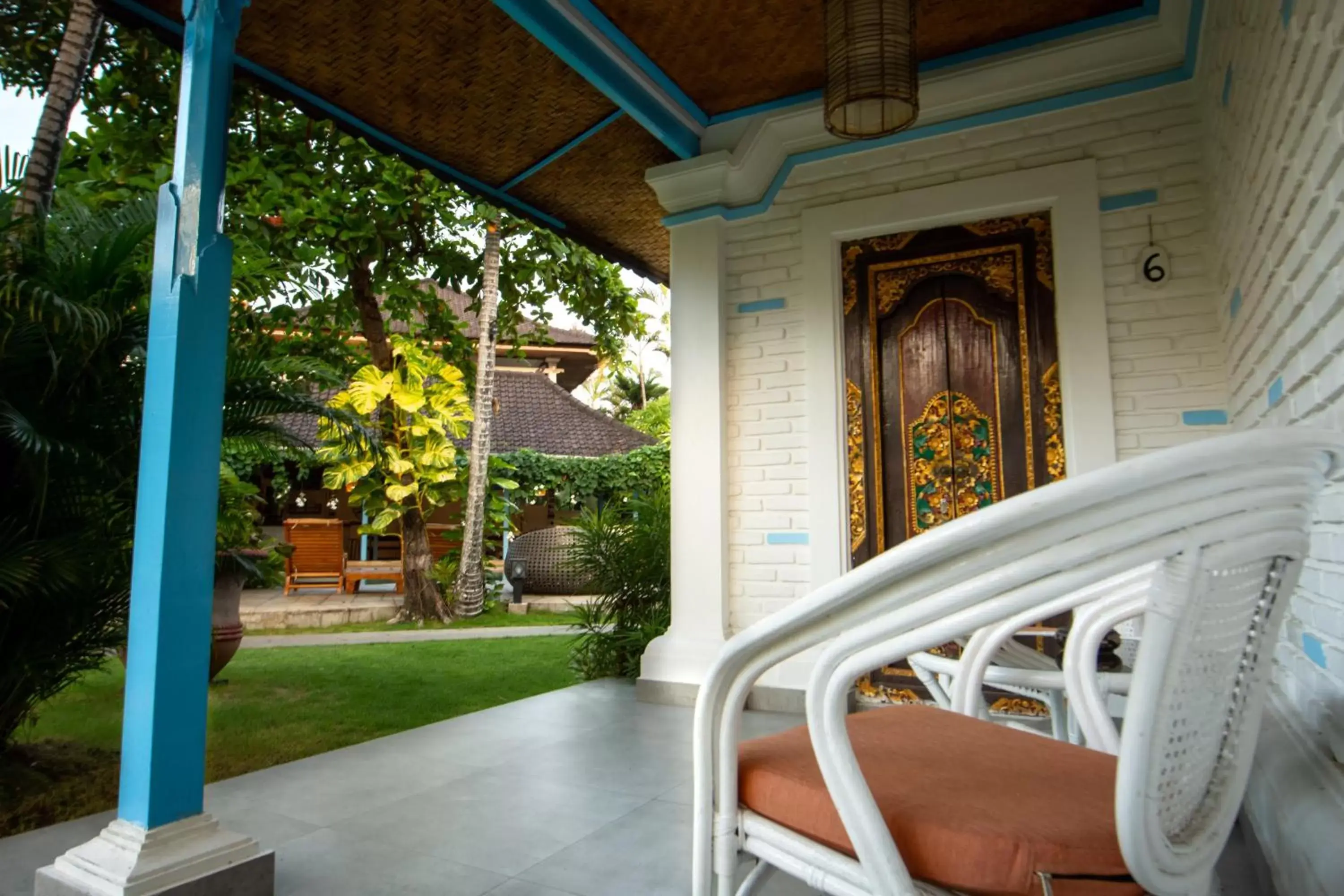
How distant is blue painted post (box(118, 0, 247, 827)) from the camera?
6.44ft

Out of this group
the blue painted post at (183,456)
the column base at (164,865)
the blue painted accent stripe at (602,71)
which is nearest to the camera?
the column base at (164,865)

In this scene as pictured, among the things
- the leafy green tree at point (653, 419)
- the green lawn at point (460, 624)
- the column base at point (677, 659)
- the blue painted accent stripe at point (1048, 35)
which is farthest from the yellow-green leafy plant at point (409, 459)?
the leafy green tree at point (653, 419)

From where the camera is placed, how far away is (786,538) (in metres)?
4.27

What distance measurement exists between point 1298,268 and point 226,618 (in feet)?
17.7

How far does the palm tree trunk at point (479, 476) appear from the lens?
9.63 m

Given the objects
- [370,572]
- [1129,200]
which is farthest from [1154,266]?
[370,572]

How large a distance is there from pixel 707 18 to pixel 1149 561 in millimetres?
3411

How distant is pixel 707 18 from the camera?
3557 mm

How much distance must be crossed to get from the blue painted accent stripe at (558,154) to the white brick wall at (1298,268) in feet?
9.04

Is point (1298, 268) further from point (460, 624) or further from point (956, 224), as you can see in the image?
point (460, 624)

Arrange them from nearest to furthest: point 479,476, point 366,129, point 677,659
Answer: point 366,129 < point 677,659 < point 479,476

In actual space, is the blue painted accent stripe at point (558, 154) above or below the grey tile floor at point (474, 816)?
above

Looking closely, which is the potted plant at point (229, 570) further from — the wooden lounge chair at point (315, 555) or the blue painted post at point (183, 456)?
the wooden lounge chair at point (315, 555)

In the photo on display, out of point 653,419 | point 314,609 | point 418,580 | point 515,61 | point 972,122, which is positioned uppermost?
point 653,419
